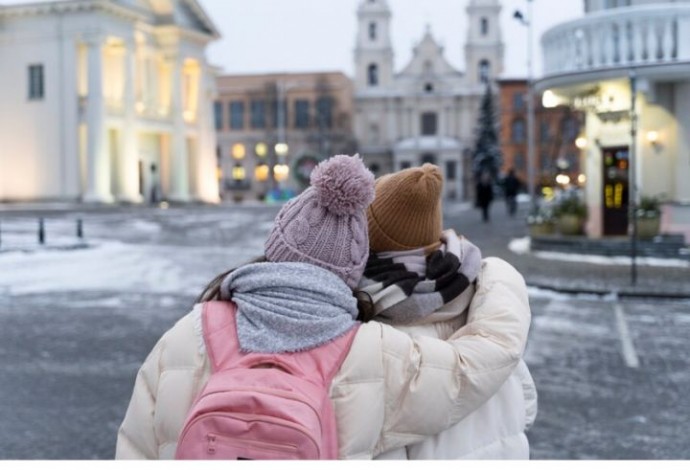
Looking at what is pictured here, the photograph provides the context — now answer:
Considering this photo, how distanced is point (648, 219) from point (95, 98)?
106 ft

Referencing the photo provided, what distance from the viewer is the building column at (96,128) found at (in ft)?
149

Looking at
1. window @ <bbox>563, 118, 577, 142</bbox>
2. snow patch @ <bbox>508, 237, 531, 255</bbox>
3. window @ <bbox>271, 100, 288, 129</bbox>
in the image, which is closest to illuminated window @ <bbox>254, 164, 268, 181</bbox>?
window @ <bbox>271, 100, 288, 129</bbox>

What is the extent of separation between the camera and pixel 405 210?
238cm

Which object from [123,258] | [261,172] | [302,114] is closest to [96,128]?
[123,258]

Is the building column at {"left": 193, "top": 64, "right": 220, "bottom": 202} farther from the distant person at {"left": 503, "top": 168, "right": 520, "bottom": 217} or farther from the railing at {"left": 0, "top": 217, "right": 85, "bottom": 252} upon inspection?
the railing at {"left": 0, "top": 217, "right": 85, "bottom": 252}

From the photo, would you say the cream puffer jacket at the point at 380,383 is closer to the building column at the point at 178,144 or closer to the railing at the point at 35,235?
the railing at the point at 35,235

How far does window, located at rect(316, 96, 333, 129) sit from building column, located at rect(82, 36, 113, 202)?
4107cm

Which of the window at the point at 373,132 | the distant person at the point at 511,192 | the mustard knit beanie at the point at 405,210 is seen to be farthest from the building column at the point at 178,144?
the mustard knit beanie at the point at 405,210

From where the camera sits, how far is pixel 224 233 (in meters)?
26.4

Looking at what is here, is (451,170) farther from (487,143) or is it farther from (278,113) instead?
(278,113)

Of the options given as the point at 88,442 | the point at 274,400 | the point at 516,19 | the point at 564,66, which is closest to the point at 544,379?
the point at 88,442

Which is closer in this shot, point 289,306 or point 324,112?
point 289,306

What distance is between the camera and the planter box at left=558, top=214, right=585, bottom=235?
2186 cm

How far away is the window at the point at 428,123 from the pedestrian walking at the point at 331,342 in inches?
3646
